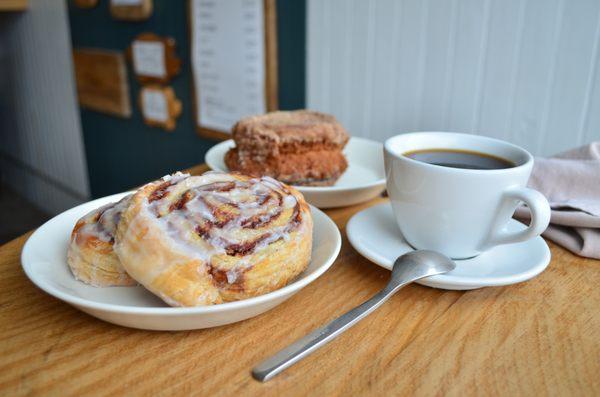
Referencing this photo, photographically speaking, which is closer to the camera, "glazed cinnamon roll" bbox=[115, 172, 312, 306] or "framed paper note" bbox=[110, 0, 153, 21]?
"glazed cinnamon roll" bbox=[115, 172, 312, 306]

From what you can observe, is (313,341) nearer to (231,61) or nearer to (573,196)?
(573,196)

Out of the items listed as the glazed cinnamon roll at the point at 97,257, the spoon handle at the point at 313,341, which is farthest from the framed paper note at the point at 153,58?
the spoon handle at the point at 313,341

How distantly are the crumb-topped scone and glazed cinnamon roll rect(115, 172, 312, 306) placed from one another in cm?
28

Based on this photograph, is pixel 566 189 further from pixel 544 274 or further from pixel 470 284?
pixel 470 284

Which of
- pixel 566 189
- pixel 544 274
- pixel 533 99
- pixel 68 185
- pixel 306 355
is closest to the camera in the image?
pixel 306 355

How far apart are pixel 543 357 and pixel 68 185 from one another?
277 cm

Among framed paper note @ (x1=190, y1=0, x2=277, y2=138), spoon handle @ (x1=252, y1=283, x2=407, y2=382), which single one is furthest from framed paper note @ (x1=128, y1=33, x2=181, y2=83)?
spoon handle @ (x1=252, y1=283, x2=407, y2=382)

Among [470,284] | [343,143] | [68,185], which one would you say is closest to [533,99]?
[343,143]

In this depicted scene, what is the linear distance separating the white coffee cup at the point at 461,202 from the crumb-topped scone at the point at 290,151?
213 mm

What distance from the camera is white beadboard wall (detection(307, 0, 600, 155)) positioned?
95 cm

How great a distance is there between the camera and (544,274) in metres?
0.61

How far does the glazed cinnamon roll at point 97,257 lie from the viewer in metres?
0.50

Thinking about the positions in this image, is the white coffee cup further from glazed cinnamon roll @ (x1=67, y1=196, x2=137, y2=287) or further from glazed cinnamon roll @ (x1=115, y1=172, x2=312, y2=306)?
glazed cinnamon roll @ (x1=67, y1=196, x2=137, y2=287)

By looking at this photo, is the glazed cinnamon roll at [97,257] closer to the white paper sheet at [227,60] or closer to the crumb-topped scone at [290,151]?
the crumb-topped scone at [290,151]
